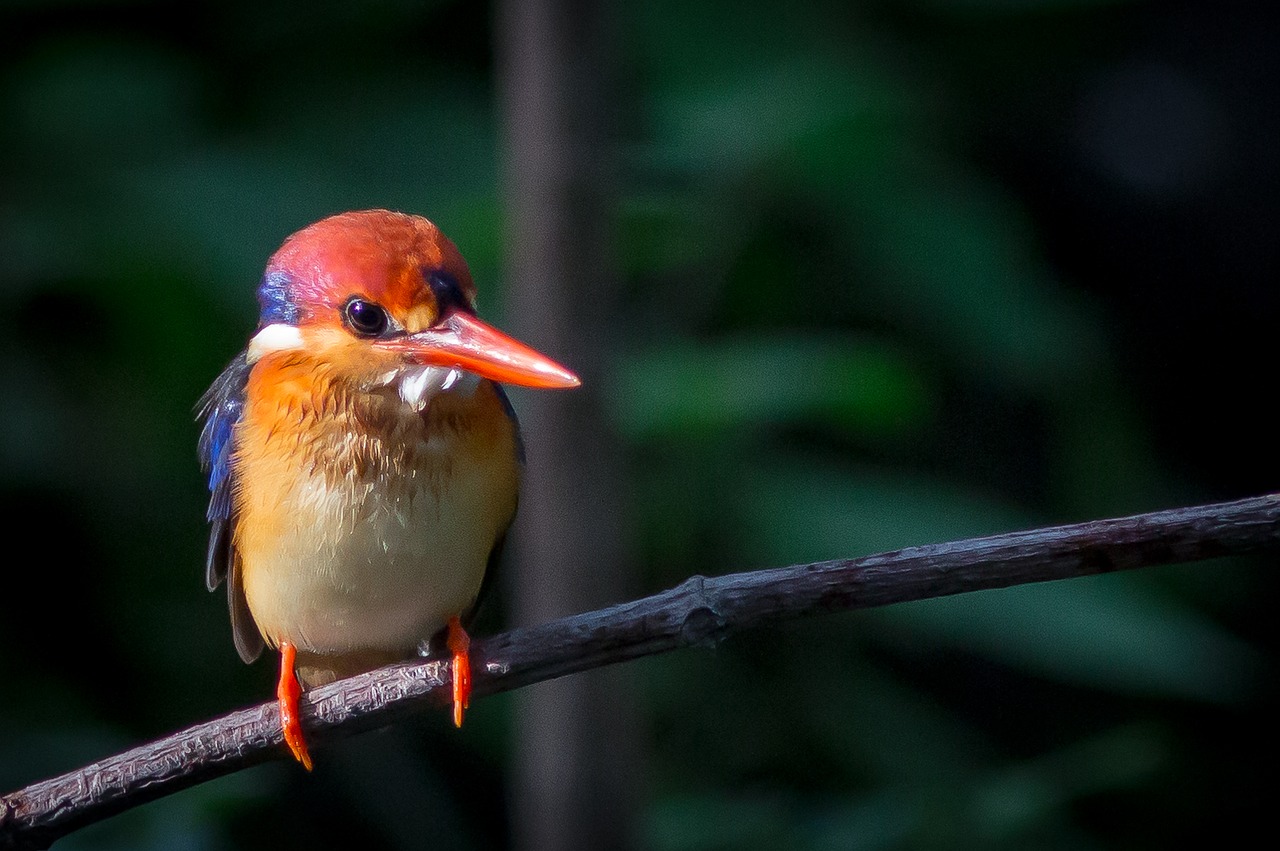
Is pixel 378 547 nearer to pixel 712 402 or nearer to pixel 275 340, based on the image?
pixel 275 340

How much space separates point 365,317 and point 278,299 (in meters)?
0.15

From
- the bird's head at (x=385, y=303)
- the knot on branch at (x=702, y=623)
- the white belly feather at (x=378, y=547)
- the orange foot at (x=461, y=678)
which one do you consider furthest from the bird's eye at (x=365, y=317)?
the knot on branch at (x=702, y=623)

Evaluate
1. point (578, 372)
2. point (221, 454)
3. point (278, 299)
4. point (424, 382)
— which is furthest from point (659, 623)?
point (221, 454)

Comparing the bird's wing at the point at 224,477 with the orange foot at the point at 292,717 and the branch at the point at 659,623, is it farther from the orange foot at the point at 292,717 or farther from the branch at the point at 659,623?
the branch at the point at 659,623

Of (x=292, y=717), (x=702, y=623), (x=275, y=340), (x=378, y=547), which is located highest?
(x=275, y=340)

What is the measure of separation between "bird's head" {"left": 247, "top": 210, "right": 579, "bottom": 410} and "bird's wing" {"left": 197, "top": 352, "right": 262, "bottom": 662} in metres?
0.22

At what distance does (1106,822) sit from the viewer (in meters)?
2.83

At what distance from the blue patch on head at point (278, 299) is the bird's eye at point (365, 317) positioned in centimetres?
9

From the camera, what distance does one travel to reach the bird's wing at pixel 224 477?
1979 mm

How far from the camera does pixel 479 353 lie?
1684 mm

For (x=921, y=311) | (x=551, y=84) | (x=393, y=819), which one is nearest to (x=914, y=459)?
(x=921, y=311)

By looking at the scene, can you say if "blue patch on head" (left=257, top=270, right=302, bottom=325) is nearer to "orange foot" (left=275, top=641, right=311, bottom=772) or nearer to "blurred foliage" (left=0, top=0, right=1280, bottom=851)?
"orange foot" (left=275, top=641, right=311, bottom=772)

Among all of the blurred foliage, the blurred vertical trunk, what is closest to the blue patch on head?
the blurred vertical trunk

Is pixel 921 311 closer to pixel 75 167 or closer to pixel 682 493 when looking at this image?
pixel 682 493
